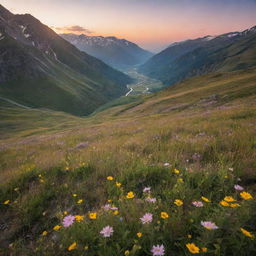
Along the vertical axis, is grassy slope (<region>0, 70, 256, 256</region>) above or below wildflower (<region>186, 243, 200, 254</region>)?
below

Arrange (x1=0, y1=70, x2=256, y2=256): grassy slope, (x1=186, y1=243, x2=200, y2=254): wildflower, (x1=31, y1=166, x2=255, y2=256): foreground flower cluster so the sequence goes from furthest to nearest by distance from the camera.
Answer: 1. (x1=0, y1=70, x2=256, y2=256): grassy slope
2. (x1=31, y1=166, x2=255, y2=256): foreground flower cluster
3. (x1=186, y1=243, x2=200, y2=254): wildflower

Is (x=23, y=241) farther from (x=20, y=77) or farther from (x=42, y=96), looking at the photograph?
(x=20, y=77)

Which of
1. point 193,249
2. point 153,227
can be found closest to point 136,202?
point 153,227

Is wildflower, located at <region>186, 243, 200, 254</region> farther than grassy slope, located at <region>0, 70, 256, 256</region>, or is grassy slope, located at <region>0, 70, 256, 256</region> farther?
grassy slope, located at <region>0, 70, 256, 256</region>

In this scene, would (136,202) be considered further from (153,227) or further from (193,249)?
(193,249)

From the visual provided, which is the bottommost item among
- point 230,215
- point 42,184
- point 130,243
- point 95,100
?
point 95,100

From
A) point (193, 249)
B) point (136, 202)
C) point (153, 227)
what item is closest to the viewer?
point (193, 249)

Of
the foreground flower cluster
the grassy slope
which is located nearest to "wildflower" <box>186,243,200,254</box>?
the foreground flower cluster

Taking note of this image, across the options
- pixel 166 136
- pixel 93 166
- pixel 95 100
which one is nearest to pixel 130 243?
pixel 93 166

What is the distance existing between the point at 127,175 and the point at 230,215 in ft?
7.45

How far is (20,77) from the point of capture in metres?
174

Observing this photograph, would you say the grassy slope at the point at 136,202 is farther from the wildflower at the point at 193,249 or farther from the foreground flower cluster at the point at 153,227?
the wildflower at the point at 193,249

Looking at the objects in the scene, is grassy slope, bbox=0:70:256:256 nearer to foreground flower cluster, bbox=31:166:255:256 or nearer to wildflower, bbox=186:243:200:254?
foreground flower cluster, bbox=31:166:255:256

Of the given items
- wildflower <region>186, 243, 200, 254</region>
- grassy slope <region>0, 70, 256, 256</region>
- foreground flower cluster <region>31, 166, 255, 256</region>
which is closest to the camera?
wildflower <region>186, 243, 200, 254</region>
